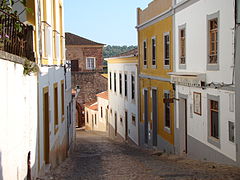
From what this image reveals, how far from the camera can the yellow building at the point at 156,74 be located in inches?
714

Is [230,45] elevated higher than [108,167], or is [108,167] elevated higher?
[230,45]

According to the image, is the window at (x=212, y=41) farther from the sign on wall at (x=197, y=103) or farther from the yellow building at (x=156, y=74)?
the yellow building at (x=156, y=74)

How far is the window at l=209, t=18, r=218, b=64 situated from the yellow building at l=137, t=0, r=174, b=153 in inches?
172

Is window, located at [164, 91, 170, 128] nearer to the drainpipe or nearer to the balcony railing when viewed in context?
the drainpipe

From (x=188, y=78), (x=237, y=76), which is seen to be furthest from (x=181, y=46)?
(x=237, y=76)

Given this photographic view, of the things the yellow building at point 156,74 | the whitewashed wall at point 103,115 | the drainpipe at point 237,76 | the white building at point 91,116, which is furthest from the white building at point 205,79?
the white building at point 91,116

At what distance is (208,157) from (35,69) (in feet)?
22.7

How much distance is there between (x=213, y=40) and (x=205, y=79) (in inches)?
48.2

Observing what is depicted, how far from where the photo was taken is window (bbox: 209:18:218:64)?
12.6 m

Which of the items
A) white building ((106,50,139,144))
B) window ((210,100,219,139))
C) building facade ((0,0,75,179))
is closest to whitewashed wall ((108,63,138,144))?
white building ((106,50,139,144))

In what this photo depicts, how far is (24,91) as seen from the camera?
301 inches

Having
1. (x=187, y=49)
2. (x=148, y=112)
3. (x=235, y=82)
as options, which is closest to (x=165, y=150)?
(x=148, y=112)

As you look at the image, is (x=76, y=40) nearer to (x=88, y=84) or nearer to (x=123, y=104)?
(x=88, y=84)

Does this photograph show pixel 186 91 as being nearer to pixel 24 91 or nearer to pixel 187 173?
pixel 187 173
